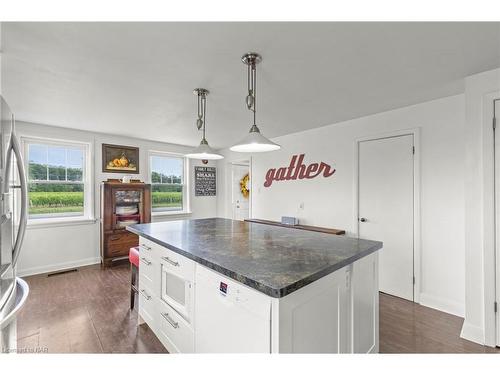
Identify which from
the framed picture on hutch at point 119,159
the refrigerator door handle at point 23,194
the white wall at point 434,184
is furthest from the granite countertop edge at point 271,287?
the framed picture on hutch at point 119,159

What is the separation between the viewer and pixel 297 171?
13.3 ft

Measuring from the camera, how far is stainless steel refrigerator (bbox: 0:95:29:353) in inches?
44.1

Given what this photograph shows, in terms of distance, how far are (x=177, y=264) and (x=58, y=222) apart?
336 cm

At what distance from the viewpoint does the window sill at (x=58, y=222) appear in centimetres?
361

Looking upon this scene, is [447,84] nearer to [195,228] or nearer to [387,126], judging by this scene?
[387,126]

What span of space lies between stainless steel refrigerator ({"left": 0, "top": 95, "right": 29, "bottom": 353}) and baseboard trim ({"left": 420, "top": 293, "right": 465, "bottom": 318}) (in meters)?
3.54

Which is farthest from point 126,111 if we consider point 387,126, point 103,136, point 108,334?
point 387,126

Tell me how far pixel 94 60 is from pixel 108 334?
2.31 meters

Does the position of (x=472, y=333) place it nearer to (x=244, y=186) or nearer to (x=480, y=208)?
(x=480, y=208)

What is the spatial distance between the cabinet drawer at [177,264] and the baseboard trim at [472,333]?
7.97 ft

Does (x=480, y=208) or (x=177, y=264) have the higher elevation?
(x=480, y=208)

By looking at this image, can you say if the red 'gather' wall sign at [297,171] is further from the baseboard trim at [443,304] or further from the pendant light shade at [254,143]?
the pendant light shade at [254,143]

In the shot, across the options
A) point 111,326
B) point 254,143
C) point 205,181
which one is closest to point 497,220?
point 254,143

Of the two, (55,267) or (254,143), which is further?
(55,267)
